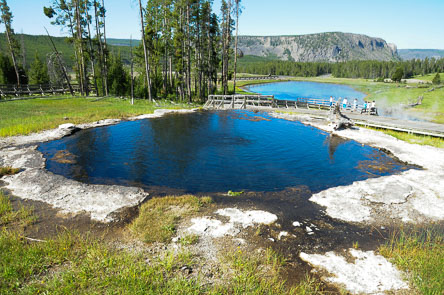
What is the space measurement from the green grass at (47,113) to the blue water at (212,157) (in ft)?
10.2

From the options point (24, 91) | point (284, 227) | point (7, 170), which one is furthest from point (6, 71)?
point (284, 227)

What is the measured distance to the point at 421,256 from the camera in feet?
20.0

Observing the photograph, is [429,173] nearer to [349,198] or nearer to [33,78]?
[349,198]

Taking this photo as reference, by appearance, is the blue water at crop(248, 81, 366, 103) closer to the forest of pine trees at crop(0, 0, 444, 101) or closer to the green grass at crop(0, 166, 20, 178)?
the forest of pine trees at crop(0, 0, 444, 101)

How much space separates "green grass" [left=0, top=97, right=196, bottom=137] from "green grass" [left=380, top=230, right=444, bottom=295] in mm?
21677

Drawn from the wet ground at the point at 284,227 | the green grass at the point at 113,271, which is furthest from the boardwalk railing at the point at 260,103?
the green grass at the point at 113,271

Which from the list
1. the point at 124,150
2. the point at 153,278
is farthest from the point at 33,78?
the point at 153,278

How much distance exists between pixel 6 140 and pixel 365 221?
1994 cm

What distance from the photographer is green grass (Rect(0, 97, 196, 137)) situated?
1831 centimetres

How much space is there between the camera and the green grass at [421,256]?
5250 mm

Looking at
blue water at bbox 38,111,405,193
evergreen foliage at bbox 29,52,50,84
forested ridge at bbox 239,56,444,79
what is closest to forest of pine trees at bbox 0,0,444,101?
evergreen foliage at bbox 29,52,50,84

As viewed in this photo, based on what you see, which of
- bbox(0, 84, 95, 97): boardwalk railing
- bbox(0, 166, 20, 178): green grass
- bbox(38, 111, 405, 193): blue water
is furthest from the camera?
bbox(0, 84, 95, 97): boardwalk railing

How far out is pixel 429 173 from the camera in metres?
12.1

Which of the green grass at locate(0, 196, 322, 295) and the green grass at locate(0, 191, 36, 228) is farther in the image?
the green grass at locate(0, 191, 36, 228)
